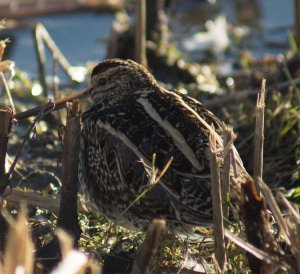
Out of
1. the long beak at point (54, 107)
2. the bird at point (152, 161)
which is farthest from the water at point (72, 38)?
the bird at point (152, 161)

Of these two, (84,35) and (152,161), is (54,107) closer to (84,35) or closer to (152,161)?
(152,161)

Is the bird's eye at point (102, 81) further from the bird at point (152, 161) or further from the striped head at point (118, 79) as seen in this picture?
the bird at point (152, 161)

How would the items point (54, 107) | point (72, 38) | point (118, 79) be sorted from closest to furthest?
point (54, 107) < point (118, 79) < point (72, 38)

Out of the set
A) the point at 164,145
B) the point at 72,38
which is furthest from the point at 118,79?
the point at 72,38

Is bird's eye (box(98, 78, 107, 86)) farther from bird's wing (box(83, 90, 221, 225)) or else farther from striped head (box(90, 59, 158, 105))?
bird's wing (box(83, 90, 221, 225))

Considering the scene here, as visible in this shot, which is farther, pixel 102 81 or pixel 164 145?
pixel 102 81

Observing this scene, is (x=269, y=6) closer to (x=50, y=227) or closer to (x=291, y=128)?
(x=291, y=128)
